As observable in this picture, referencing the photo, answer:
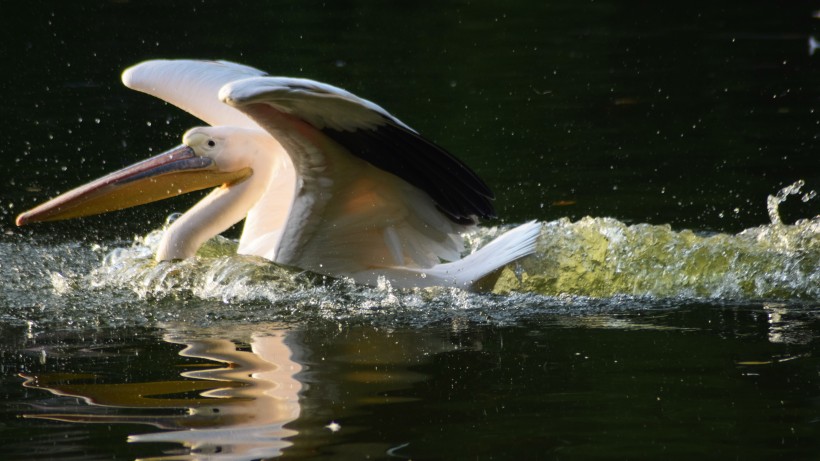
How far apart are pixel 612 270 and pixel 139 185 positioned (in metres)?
2.10

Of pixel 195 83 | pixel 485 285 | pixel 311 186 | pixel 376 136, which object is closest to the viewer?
pixel 376 136

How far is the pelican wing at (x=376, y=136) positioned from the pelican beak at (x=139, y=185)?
3.84ft

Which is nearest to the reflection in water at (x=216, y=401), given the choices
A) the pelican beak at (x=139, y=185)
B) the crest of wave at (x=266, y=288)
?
the crest of wave at (x=266, y=288)

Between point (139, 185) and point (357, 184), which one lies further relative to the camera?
point (139, 185)

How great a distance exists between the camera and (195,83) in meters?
6.03

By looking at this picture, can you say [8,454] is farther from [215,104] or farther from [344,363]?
[215,104]

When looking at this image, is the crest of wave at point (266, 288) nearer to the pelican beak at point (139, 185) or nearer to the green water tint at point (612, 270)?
the green water tint at point (612, 270)

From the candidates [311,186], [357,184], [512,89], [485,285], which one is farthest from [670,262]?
[512,89]

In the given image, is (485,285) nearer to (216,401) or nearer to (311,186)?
(311,186)

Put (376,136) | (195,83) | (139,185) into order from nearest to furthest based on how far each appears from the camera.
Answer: (376,136)
(139,185)
(195,83)

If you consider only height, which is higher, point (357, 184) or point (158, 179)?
point (158, 179)

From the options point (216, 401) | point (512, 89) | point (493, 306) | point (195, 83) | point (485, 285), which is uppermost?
point (512, 89)

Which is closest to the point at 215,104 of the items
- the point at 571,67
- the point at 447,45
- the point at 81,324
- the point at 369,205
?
the point at 369,205

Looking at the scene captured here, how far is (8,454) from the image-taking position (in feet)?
10.5
